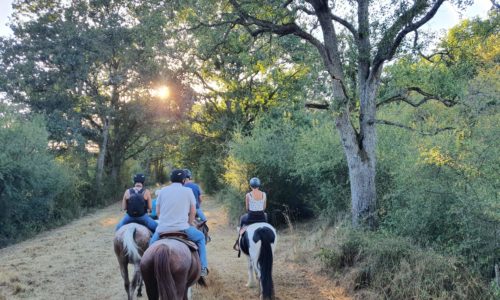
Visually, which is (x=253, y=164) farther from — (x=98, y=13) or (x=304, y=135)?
(x=98, y=13)

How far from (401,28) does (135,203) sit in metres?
6.99

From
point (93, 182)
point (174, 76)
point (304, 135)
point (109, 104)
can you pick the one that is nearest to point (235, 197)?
point (304, 135)

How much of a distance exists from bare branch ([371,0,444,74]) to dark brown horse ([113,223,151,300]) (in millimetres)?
6735

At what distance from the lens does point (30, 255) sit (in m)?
13.6

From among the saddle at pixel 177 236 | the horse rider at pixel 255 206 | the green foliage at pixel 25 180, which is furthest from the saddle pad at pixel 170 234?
the green foliage at pixel 25 180

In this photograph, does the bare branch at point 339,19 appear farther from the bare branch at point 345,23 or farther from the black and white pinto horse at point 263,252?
the black and white pinto horse at point 263,252

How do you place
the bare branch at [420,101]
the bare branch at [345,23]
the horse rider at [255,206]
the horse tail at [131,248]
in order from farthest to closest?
Answer: 1. the bare branch at [345,23]
2. the bare branch at [420,101]
3. the horse rider at [255,206]
4. the horse tail at [131,248]

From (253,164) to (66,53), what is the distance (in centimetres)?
1497

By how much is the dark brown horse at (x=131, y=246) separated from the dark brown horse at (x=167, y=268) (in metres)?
1.76

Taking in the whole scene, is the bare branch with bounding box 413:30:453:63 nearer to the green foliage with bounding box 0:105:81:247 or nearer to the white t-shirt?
the white t-shirt

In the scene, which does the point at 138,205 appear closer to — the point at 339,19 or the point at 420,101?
the point at 339,19

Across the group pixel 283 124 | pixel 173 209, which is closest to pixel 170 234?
pixel 173 209

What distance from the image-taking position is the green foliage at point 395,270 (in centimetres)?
648

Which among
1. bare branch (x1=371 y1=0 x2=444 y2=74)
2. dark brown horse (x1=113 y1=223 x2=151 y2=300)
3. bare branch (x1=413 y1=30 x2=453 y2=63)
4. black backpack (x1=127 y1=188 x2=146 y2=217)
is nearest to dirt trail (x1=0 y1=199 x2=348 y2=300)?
dark brown horse (x1=113 y1=223 x2=151 y2=300)
